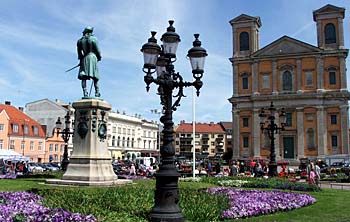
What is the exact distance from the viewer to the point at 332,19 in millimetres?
63375

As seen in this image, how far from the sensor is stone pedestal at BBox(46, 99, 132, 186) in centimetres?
1542

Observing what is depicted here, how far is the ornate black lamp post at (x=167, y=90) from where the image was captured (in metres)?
8.69

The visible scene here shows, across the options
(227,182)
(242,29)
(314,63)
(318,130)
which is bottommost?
(227,182)

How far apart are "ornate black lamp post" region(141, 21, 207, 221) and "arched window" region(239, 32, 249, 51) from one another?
6005 centimetres

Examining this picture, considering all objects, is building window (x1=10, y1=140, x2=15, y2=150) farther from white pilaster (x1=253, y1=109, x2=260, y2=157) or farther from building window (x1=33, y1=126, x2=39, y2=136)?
white pilaster (x1=253, y1=109, x2=260, y2=157)

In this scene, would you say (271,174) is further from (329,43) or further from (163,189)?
(329,43)

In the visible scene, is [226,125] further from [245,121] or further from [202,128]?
[245,121]

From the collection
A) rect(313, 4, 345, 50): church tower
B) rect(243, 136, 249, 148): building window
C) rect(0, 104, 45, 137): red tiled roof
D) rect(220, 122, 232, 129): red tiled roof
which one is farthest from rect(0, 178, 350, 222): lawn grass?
rect(220, 122, 232, 129): red tiled roof

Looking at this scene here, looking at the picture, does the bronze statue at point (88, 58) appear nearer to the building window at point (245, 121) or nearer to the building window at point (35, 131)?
the building window at point (245, 121)

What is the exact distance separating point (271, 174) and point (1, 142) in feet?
148

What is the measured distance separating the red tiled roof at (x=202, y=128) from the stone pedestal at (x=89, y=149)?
117 metres

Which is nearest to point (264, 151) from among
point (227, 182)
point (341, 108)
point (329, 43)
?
point (341, 108)

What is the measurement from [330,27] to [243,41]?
45.5ft

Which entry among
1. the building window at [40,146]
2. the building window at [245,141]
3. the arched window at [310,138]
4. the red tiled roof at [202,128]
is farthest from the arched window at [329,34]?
the red tiled roof at [202,128]
